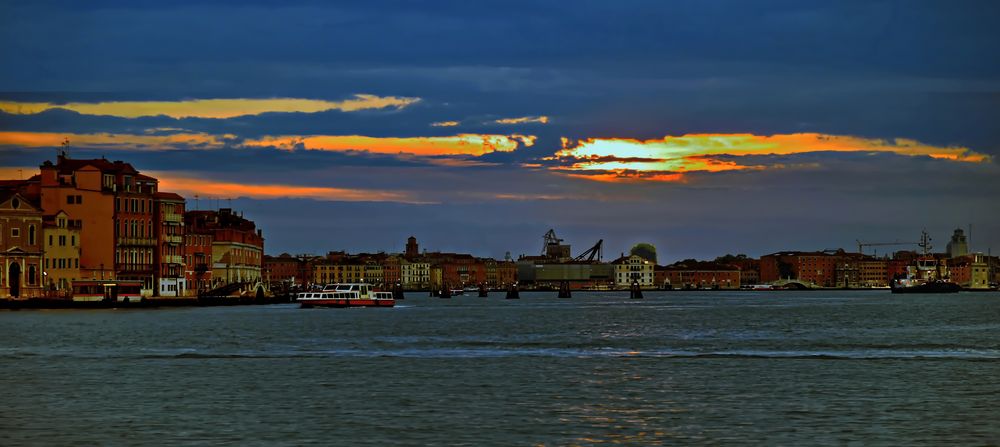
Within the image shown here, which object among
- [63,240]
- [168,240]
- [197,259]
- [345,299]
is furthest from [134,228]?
[345,299]

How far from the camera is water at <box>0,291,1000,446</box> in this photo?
1350 inches

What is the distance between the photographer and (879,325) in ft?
347

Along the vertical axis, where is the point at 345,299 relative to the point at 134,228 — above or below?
below

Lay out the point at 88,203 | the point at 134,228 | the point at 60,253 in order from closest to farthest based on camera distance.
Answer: the point at 60,253 → the point at 88,203 → the point at 134,228

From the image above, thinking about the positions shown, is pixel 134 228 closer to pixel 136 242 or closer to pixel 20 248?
pixel 136 242

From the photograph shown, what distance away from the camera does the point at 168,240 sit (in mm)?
160875

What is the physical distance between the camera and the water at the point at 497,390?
112 ft

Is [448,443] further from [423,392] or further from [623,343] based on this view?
[623,343]

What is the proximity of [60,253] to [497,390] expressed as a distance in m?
107

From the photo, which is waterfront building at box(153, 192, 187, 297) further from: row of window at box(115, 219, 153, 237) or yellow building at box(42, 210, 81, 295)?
yellow building at box(42, 210, 81, 295)

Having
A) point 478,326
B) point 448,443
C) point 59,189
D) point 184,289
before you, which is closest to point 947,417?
point 448,443

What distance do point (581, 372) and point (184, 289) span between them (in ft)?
408

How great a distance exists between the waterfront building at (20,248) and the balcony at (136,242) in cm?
1440

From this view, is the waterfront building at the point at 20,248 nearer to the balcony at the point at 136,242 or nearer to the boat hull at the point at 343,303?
the balcony at the point at 136,242
